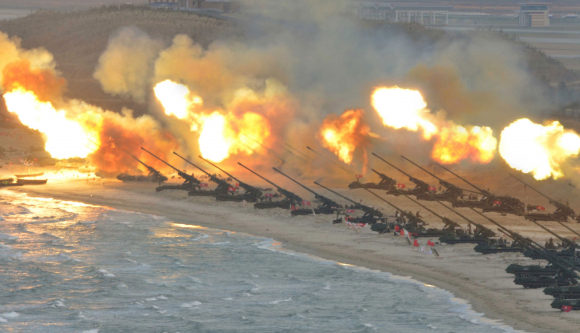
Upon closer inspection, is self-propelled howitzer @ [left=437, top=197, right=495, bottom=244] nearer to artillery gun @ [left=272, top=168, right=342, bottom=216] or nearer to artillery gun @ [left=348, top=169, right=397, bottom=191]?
artillery gun @ [left=272, top=168, right=342, bottom=216]

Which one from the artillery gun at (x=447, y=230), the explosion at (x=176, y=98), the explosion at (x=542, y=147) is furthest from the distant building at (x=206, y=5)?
the artillery gun at (x=447, y=230)

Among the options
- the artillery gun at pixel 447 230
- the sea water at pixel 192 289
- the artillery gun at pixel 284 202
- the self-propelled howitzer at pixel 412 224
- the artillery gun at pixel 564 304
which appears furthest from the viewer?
the artillery gun at pixel 284 202

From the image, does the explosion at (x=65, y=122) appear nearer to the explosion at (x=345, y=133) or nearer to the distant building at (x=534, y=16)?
the explosion at (x=345, y=133)

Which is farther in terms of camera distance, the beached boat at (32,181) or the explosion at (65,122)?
the beached boat at (32,181)

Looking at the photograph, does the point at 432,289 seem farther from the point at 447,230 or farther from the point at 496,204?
the point at 496,204

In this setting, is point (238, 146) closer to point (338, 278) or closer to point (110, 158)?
point (110, 158)

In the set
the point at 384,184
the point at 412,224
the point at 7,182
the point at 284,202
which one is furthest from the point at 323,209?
the point at 7,182
